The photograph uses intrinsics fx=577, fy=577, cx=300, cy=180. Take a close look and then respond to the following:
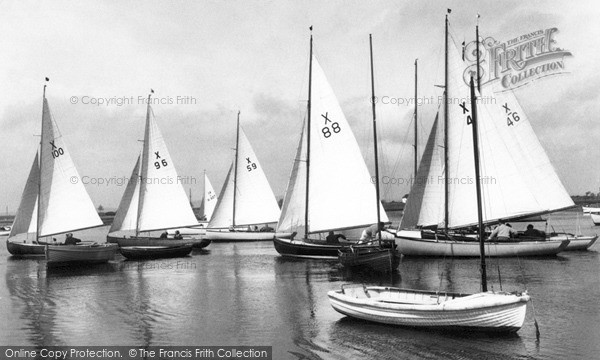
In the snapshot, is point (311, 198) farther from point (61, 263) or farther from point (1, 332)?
point (1, 332)

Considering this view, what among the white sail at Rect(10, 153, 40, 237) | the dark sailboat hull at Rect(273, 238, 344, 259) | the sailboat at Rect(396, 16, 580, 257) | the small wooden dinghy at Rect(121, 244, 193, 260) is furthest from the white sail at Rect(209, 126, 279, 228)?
the sailboat at Rect(396, 16, 580, 257)

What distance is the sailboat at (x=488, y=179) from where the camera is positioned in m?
39.4

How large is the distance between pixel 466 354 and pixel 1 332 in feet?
50.9

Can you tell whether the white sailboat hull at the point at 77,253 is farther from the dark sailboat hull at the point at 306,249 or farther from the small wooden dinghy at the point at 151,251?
the dark sailboat hull at the point at 306,249

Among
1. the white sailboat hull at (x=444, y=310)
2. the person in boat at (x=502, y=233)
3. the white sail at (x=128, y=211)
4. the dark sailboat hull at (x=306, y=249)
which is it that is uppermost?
the white sail at (x=128, y=211)

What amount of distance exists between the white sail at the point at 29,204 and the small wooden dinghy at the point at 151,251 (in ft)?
35.1

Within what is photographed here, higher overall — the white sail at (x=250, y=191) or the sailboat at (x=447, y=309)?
the white sail at (x=250, y=191)

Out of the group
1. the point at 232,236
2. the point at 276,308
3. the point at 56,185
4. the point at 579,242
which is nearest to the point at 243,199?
the point at 232,236

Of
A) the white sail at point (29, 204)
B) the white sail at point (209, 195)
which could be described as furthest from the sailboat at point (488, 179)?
the white sail at point (209, 195)

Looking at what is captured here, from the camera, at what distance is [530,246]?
39.4 meters

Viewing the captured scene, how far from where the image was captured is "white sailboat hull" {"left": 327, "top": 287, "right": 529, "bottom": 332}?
17.2 meters

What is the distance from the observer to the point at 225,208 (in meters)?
66.2

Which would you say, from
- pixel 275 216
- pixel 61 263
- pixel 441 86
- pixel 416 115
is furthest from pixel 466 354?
pixel 275 216

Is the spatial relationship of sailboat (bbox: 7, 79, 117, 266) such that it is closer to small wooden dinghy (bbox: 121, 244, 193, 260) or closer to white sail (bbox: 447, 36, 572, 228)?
small wooden dinghy (bbox: 121, 244, 193, 260)
